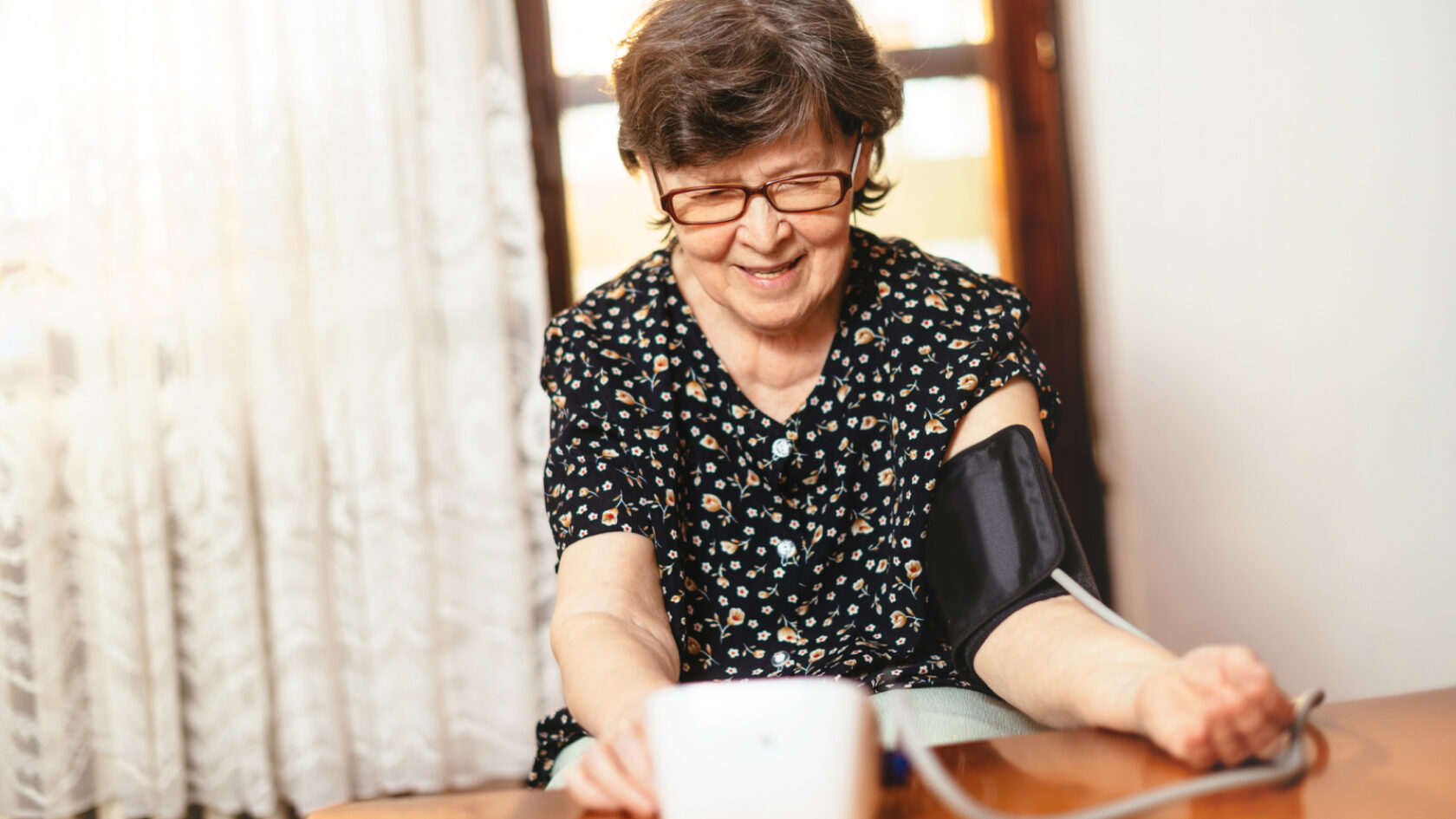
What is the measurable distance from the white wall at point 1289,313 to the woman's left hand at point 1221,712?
118 cm

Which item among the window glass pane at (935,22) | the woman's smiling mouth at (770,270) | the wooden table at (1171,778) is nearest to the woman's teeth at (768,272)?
the woman's smiling mouth at (770,270)

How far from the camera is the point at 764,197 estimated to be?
0.97 metres

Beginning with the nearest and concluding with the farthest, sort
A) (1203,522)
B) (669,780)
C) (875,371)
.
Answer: (669,780), (875,371), (1203,522)

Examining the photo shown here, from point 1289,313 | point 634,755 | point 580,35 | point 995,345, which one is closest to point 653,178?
point 995,345

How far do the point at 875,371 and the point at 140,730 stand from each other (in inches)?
50.8

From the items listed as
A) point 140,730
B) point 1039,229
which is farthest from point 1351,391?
point 140,730

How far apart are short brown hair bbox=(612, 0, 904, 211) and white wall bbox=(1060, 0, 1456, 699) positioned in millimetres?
808

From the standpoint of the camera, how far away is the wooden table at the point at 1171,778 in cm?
48

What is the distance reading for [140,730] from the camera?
5.16 ft

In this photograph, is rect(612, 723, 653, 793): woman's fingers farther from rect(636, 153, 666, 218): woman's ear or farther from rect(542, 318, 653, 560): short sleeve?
rect(636, 153, 666, 218): woman's ear

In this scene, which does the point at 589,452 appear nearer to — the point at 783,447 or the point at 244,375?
the point at 783,447

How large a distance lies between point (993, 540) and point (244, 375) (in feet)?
4.07

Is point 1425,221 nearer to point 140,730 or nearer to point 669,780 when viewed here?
point 669,780

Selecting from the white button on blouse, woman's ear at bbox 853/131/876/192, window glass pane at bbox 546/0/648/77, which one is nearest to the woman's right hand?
the white button on blouse
